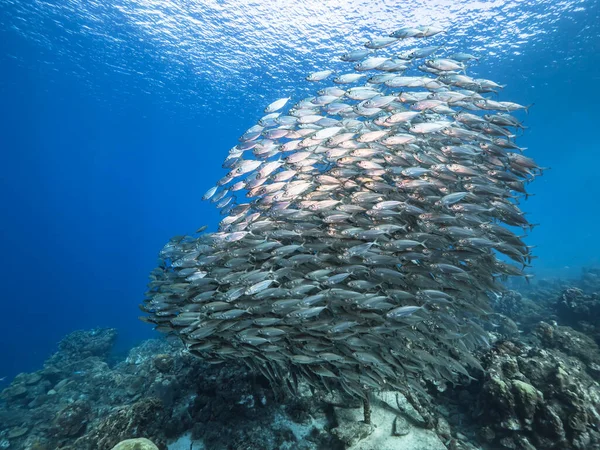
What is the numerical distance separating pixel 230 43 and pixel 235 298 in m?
23.2

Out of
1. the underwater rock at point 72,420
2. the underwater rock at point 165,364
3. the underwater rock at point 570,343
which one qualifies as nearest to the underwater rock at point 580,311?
the underwater rock at point 570,343

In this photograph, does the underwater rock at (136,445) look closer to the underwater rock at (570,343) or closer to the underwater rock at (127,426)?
the underwater rock at (127,426)

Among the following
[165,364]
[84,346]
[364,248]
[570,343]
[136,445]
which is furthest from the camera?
[84,346]

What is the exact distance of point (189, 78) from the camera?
94.1 ft

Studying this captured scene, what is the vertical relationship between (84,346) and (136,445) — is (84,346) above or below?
above

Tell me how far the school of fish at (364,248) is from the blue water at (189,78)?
14.6m

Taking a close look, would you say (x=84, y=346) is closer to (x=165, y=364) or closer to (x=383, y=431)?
(x=165, y=364)

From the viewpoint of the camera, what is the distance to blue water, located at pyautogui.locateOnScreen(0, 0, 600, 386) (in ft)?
61.2

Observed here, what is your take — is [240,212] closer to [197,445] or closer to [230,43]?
[197,445]

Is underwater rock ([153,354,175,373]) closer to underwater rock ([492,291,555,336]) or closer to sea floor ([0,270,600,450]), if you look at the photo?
sea floor ([0,270,600,450])

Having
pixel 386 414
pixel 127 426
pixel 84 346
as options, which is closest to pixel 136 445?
pixel 127 426

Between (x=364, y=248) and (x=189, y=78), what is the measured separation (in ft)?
97.2

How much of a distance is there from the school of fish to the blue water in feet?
47.9

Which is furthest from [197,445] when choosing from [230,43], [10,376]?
[10,376]
